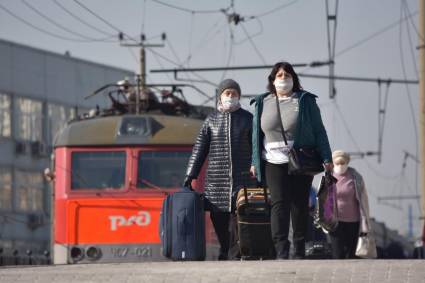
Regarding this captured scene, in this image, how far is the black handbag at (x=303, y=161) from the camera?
14.8 metres

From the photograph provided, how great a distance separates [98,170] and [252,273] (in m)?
12.0

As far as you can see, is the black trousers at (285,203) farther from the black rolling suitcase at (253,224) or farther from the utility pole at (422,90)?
the utility pole at (422,90)

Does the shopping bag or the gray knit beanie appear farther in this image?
the shopping bag

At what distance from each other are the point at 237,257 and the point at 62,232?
798cm

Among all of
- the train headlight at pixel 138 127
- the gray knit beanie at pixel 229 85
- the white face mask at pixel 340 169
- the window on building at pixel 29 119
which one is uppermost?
the window on building at pixel 29 119

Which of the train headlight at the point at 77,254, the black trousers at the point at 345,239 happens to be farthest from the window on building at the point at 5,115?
the black trousers at the point at 345,239

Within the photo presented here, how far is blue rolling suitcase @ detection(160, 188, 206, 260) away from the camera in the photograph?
54.1 ft

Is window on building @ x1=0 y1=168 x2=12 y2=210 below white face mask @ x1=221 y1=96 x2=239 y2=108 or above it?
below

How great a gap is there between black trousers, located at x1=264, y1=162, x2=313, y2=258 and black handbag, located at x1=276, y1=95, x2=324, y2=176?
0.55ft

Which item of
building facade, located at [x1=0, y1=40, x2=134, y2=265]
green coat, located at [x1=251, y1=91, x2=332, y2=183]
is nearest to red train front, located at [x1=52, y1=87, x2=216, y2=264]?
green coat, located at [x1=251, y1=91, x2=332, y2=183]

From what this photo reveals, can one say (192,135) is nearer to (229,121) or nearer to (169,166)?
(169,166)

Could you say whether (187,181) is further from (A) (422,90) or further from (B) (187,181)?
(A) (422,90)

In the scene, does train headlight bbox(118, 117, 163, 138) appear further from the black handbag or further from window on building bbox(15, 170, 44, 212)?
window on building bbox(15, 170, 44, 212)

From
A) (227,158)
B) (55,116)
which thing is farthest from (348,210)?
(55,116)
